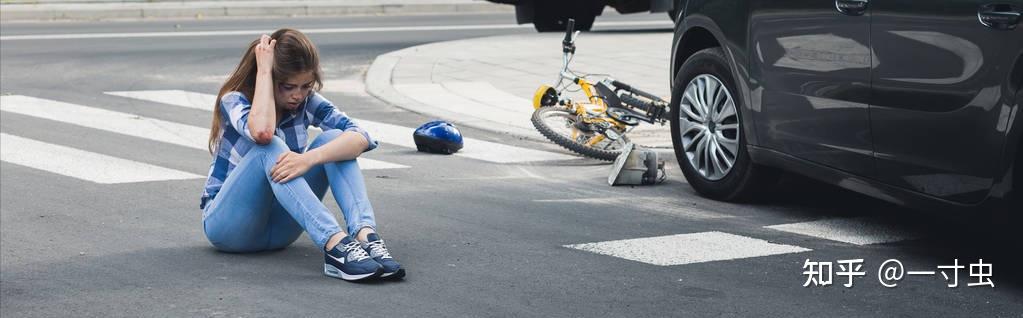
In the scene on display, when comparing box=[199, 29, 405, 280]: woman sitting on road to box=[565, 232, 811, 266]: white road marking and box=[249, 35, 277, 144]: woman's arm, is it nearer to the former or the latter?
box=[249, 35, 277, 144]: woman's arm

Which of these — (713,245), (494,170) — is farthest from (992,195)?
(494,170)

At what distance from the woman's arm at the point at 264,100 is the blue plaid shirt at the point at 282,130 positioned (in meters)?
0.16

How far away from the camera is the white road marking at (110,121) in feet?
33.0

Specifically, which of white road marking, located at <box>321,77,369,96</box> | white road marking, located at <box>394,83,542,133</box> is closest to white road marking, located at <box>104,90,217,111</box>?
white road marking, located at <box>321,77,369,96</box>

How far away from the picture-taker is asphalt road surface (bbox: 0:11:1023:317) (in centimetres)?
504

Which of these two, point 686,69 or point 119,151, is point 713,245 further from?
point 119,151

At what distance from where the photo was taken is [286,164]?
213 inches

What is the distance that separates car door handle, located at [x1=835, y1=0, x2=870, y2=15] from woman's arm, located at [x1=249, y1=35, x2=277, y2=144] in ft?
6.88

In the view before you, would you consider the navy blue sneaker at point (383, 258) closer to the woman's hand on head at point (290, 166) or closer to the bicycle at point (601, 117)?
the woman's hand on head at point (290, 166)

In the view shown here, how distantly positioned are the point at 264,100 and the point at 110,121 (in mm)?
5905

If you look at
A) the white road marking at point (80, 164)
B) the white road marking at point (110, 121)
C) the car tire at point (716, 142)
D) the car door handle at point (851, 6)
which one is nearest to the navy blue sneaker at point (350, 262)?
the car door handle at point (851, 6)

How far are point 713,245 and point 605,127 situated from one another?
315cm

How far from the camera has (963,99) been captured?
5105 millimetres

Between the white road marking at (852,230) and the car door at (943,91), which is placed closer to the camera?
the car door at (943,91)
